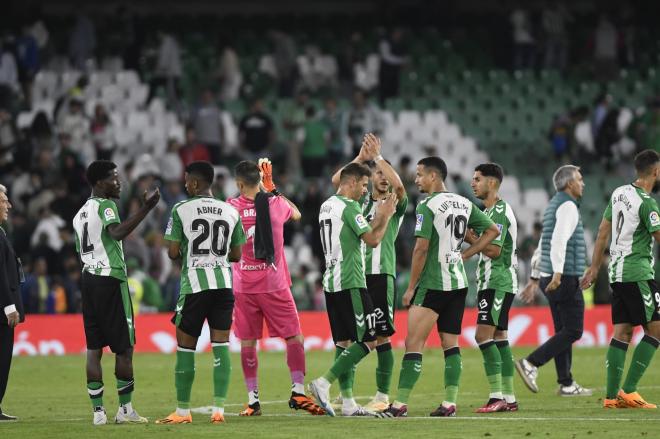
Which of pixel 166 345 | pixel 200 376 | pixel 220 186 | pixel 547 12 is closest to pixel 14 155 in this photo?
pixel 220 186

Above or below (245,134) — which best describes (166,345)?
below

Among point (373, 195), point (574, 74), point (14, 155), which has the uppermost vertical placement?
point (574, 74)

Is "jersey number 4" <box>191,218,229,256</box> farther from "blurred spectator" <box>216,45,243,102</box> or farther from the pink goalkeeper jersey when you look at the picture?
"blurred spectator" <box>216,45,243,102</box>

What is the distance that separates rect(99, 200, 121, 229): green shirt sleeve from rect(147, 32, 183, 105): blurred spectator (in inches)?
720

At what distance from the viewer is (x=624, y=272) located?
13883 millimetres

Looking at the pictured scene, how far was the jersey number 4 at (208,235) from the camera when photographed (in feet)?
43.2

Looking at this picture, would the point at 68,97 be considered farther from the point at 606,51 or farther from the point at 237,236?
the point at 237,236

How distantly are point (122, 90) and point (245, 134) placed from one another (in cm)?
410

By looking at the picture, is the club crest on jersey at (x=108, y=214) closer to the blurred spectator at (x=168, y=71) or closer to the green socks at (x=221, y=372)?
the green socks at (x=221, y=372)

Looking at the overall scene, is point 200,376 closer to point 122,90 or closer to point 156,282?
point 156,282

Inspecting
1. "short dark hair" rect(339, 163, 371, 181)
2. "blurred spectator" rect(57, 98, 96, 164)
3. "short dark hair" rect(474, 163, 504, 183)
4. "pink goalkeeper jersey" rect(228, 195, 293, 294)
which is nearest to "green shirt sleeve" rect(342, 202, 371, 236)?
"short dark hair" rect(339, 163, 371, 181)

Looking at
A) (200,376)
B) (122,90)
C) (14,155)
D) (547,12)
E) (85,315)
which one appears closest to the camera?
(85,315)

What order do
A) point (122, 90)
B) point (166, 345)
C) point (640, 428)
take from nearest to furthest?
1. point (640, 428)
2. point (166, 345)
3. point (122, 90)

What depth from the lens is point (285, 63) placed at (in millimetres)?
32906
